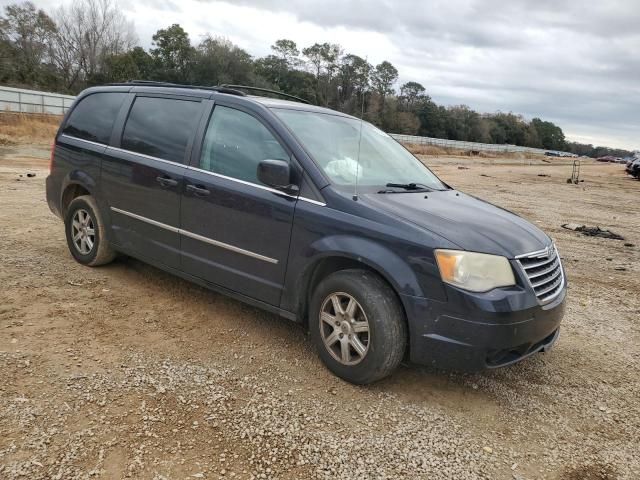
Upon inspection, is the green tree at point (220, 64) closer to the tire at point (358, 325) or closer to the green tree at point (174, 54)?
the green tree at point (174, 54)

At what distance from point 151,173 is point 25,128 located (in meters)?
26.5

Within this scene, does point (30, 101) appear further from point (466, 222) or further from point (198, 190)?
point (466, 222)

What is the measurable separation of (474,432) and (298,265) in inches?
59.5

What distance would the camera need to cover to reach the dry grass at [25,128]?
987 inches

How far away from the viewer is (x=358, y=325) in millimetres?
3283

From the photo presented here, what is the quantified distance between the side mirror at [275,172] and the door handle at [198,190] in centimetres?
66

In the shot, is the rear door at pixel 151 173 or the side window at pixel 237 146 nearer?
the side window at pixel 237 146

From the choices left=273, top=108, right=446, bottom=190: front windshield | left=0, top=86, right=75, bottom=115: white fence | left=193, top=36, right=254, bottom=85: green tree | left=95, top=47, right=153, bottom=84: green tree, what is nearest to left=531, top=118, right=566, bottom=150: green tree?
left=193, top=36, right=254, bottom=85: green tree

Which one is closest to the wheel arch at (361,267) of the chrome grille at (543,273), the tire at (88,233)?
the chrome grille at (543,273)

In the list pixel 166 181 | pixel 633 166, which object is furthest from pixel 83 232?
pixel 633 166

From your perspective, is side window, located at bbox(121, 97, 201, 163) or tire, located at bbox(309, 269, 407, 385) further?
side window, located at bbox(121, 97, 201, 163)

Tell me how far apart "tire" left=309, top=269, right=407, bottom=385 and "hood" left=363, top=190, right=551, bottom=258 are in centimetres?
47

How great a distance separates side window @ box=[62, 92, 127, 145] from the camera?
16.3 feet

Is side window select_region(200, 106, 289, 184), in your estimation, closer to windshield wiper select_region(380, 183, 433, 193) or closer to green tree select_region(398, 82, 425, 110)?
windshield wiper select_region(380, 183, 433, 193)
